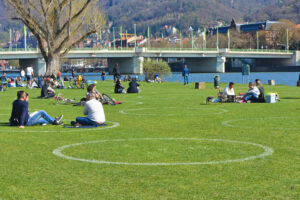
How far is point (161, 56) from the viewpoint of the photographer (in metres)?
121

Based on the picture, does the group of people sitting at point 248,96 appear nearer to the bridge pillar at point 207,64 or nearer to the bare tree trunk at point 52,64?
the bare tree trunk at point 52,64

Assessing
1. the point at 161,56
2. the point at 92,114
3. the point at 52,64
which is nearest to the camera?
the point at 92,114

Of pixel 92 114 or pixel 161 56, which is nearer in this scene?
pixel 92 114

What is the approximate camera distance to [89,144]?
41.7 feet

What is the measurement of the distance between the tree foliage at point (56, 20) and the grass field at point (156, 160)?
3667 centimetres

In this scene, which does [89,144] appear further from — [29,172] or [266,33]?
[266,33]

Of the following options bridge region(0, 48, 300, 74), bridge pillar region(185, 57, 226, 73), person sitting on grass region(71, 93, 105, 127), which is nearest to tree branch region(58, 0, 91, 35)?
bridge region(0, 48, 300, 74)

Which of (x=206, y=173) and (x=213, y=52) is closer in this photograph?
(x=206, y=173)

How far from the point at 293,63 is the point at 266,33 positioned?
47.6 metres

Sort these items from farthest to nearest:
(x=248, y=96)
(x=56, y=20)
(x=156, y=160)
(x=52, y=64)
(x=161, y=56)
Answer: (x=161, y=56)
(x=52, y=64)
(x=56, y=20)
(x=248, y=96)
(x=156, y=160)

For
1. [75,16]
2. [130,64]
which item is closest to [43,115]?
[75,16]

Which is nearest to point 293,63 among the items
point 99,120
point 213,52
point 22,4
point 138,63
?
point 213,52

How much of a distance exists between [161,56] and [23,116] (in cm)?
10572

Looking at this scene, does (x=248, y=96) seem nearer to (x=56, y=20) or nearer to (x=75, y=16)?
(x=56, y=20)
